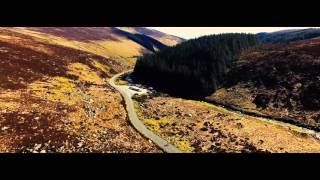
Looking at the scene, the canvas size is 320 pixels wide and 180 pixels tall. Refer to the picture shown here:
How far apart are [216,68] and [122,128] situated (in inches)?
2306

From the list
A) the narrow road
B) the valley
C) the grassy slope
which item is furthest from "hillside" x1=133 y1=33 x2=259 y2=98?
the narrow road

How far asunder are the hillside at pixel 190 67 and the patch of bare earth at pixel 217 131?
24463 millimetres

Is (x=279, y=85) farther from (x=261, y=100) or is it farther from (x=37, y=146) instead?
(x=37, y=146)

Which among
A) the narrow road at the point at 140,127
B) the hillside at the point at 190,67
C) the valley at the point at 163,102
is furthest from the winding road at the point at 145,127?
the hillside at the point at 190,67

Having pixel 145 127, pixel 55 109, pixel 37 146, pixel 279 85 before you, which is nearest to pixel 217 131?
pixel 145 127

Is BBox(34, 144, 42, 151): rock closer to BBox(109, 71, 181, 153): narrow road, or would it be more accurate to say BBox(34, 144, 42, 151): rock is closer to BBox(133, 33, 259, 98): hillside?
BBox(109, 71, 181, 153): narrow road

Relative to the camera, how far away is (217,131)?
195 feet

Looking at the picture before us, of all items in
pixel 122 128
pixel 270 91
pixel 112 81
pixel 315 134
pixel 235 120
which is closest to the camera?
pixel 122 128

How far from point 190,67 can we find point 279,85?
103ft

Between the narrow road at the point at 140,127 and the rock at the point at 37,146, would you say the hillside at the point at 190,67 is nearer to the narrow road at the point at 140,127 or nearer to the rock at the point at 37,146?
the narrow road at the point at 140,127
